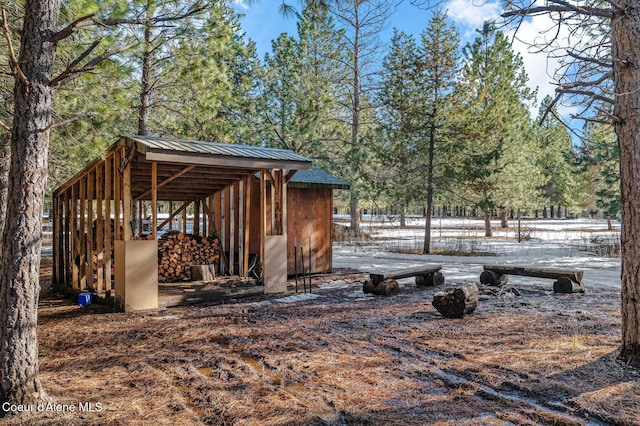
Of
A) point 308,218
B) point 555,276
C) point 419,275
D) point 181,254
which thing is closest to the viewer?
point 555,276

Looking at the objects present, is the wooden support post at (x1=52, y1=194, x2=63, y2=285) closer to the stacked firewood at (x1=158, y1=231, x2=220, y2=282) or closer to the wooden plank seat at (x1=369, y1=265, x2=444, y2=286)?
the stacked firewood at (x1=158, y1=231, x2=220, y2=282)

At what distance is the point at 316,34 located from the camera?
21.6 m

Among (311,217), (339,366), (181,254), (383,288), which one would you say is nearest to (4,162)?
(181,254)

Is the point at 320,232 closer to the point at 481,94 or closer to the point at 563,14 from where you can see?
the point at 563,14

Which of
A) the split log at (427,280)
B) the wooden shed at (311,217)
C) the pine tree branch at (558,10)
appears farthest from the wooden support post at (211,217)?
the pine tree branch at (558,10)

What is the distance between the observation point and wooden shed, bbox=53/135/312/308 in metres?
7.16

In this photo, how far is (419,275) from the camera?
348 inches

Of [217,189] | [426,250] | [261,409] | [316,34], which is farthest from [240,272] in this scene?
[316,34]

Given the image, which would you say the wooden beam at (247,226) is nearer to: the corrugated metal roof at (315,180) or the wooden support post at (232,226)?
the wooden support post at (232,226)

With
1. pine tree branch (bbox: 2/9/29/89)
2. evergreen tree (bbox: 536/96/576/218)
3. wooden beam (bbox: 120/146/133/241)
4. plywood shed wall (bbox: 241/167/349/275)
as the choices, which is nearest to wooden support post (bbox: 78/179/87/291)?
wooden beam (bbox: 120/146/133/241)

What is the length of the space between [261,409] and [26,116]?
2787 mm

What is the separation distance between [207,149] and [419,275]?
4776mm

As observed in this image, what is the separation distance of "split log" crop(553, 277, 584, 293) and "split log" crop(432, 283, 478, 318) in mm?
2825

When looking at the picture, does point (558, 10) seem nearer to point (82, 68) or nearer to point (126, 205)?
point (82, 68)
